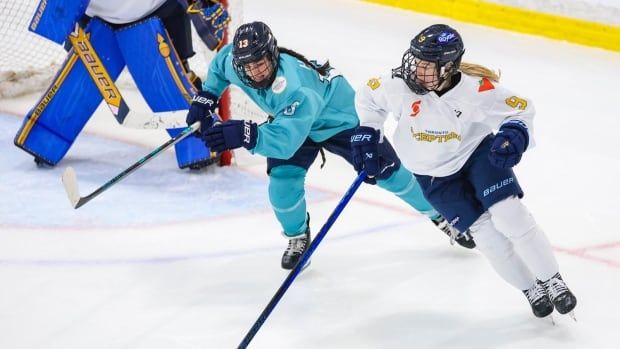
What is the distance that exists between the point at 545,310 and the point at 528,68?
2.61 meters

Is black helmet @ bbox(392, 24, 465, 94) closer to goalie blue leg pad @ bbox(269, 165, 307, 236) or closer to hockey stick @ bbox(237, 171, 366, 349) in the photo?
hockey stick @ bbox(237, 171, 366, 349)

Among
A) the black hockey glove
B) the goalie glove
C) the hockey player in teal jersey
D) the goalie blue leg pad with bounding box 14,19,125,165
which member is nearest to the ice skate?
the hockey player in teal jersey

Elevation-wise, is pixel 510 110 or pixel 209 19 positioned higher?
pixel 510 110

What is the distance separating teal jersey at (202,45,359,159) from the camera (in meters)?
3.00

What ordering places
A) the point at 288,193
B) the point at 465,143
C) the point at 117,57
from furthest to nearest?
1. the point at 117,57
2. the point at 288,193
3. the point at 465,143

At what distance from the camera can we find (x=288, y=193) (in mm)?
3289

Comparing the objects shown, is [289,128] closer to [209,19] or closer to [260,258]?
[260,258]

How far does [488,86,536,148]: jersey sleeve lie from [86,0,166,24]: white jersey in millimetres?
1727

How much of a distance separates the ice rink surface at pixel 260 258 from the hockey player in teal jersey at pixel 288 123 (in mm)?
210

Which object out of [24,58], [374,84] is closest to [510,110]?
[374,84]

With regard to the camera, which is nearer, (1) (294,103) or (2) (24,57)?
(1) (294,103)

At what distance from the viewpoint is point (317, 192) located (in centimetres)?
404

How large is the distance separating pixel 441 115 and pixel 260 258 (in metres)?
0.93

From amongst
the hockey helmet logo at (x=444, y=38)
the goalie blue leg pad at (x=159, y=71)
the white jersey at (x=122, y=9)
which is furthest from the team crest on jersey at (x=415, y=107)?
the white jersey at (x=122, y=9)
